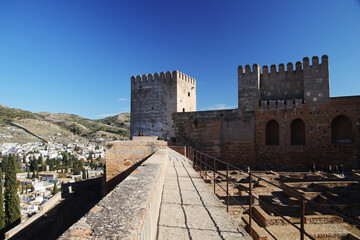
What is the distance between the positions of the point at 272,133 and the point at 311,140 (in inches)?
94.6

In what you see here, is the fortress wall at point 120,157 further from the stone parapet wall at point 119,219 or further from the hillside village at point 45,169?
the hillside village at point 45,169

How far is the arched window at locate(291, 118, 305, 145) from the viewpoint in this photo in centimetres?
1507

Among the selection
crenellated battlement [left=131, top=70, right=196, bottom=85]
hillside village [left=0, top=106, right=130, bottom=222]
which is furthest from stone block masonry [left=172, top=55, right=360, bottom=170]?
hillside village [left=0, top=106, right=130, bottom=222]

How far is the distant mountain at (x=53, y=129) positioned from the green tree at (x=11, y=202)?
79.7m

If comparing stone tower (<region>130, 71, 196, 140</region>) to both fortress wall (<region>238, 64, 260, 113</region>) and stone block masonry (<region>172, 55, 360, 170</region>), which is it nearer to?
stone block masonry (<region>172, 55, 360, 170</region>)

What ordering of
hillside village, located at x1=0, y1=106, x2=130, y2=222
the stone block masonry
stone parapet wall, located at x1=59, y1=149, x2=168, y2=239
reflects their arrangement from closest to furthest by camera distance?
stone parapet wall, located at x1=59, y1=149, x2=168, y2=239 → the stone block masonry → hillside village, located at x1=0, y1=106, x2=130, y2=222

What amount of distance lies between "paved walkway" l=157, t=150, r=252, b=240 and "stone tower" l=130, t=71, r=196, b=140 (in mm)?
12681

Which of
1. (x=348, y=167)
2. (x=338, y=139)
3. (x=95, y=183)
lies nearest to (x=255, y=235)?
(x=348, y=167)

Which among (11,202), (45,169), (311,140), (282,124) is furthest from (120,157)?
(45,169)

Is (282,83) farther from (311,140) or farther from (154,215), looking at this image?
(154,215)

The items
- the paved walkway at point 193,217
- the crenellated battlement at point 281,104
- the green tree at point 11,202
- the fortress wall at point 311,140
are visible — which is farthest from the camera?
the green tree at point 11,202

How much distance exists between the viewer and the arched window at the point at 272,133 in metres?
15.5

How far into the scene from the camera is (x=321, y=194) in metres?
9.12

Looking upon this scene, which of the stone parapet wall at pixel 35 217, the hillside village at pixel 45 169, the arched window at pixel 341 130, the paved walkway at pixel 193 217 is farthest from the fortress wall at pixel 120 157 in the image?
the hillside village at pixel 45 169
